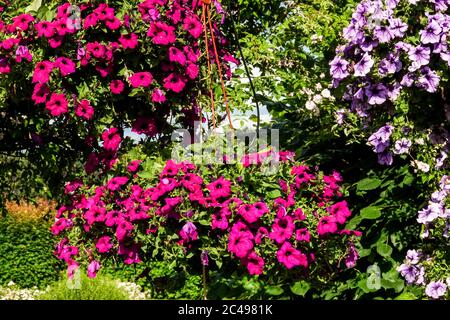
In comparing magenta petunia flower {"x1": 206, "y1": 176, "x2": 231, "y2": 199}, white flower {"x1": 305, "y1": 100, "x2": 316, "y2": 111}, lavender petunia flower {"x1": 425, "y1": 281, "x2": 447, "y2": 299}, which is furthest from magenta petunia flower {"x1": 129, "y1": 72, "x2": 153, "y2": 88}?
lavender petunia flower {"x1": 425, "y1": 281, "x2": 447, "y2": 299}

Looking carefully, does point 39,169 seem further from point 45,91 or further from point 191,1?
point 191,1

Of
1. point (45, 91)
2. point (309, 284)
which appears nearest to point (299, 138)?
point (309, 284)

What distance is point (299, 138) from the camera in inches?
187

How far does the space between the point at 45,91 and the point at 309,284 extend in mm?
1642

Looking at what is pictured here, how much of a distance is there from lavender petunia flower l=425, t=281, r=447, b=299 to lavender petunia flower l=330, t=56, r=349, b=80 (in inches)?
40.6

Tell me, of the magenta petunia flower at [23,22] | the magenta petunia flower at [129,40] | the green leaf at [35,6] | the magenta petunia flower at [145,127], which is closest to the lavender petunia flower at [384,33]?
the magenta petunia flower at [129,40]

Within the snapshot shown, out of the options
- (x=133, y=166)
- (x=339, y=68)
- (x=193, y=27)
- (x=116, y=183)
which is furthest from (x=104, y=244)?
(x=339, y=68)

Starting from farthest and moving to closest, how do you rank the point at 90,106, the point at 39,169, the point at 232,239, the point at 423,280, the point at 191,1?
1. the point at 39,169
2. the point at 191,1
3. the point at 90,106
4. the point at 423,280
5. the point at 232,239

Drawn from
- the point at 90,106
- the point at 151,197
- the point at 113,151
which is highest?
the point at 90,106

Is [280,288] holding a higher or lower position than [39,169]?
lower

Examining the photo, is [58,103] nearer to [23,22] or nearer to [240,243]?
[23,22]

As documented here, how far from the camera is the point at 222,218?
283cm

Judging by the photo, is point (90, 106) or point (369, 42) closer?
point (369, 42)

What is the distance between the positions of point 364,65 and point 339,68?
0.15m
